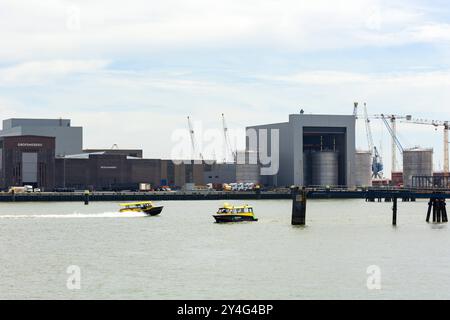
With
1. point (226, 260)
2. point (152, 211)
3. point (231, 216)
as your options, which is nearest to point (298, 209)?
point (231, 216)

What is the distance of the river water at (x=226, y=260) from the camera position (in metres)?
59.8

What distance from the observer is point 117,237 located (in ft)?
327

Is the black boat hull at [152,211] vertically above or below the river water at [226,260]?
above

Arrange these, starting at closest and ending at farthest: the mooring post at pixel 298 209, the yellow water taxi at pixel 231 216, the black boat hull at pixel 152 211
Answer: the mooring post at pixel 298 209 < the yellow water taxi at pixel 231 216 < the black boat hull at pixel 152 211

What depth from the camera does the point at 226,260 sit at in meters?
76.0

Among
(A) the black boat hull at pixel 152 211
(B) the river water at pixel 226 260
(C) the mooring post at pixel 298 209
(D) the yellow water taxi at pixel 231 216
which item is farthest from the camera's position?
(A) the black boat hull at pixel 152 211

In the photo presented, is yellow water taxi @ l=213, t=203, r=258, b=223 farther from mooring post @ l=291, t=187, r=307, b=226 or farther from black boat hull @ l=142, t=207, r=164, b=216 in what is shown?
black boat hull @ l=142, t=207, r=164, b=216

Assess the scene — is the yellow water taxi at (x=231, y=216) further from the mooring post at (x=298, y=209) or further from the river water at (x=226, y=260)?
the mooring post at (x=298, y=209)

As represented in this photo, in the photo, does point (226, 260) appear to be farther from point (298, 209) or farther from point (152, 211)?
point (152, 211)

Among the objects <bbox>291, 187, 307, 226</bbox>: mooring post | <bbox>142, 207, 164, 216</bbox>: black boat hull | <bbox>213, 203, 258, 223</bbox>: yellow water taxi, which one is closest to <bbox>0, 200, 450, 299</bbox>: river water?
<bbox>291, 187, 307, 226</bbox>: mooring post

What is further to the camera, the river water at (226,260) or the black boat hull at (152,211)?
the black boat hull at (152,211)

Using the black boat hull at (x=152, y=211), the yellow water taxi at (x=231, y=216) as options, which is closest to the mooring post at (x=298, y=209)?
the yellow water taxi at (x=231, y=216)
